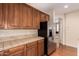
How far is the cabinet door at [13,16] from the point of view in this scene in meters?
2.53

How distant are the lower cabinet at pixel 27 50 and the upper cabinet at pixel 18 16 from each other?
0.62 meters

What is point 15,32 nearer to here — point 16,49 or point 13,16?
point 13,16

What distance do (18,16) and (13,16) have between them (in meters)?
0.23

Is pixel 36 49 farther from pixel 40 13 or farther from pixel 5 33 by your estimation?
pixel 40 13

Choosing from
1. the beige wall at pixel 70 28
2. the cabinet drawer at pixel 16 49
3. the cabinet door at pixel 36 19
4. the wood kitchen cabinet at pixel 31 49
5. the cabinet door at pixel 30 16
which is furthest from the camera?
the beige wall at pixel 70 28

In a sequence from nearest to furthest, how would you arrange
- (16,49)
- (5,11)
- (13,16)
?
(16,49) < (5,11) < (13,16)

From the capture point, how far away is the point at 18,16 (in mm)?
2871

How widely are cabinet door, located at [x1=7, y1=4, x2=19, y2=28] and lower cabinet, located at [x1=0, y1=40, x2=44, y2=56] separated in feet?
2.14

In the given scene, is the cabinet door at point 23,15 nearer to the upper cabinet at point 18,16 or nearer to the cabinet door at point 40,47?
the upper cabinet at point 18,16

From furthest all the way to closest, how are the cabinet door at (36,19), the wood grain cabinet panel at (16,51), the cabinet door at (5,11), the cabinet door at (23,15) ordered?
the cabinet door at (36,19), the cabinet door at (23,15), the cabinet door at (5,11), the wood grain cabinet panel at (16,51)

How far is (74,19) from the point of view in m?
5.85

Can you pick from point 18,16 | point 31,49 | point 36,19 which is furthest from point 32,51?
point 36,19

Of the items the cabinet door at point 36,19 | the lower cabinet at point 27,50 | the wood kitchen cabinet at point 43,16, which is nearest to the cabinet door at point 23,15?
the cabinet door at point 36,19

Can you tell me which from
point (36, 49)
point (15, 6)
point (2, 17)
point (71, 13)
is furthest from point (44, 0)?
point (71, 13)
